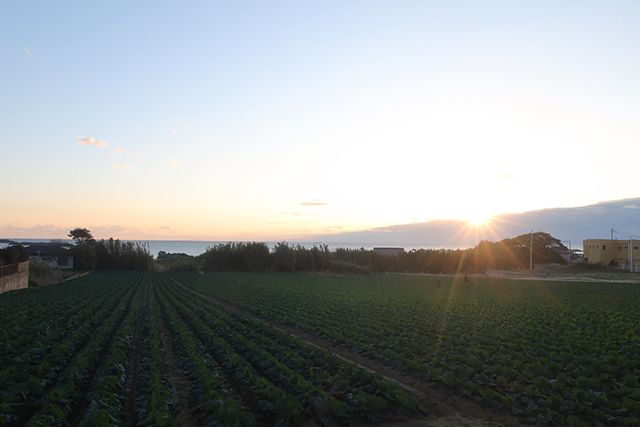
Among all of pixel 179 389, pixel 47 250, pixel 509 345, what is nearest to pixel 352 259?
pixel 47 250

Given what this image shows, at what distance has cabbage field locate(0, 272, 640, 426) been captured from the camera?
838cm

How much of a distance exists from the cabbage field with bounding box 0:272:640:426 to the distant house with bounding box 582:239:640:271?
6300cm

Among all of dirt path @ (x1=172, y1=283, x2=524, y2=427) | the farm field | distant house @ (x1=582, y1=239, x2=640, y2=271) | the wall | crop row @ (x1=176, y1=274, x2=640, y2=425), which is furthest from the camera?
distant house @ (x1=582, y1=239, x2=640, y2=271)

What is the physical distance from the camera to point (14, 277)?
3756cm

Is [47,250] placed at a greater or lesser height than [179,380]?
greater

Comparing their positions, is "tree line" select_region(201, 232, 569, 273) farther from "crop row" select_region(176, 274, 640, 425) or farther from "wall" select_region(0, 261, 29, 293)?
"crop row" select_region(176, 274, 640, 425)

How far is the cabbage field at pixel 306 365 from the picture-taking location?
8.38 m

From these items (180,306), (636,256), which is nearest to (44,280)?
(180,306)

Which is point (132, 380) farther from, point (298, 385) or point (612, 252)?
point (612, 252)

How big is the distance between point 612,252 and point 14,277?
81.8 m

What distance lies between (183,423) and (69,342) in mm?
7288

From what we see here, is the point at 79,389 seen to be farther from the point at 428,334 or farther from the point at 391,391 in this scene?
the point at 428,334

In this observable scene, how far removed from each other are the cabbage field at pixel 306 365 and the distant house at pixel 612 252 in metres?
63.0

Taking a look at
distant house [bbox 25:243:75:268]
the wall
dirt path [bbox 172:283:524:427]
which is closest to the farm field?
dirt path [bbox 172:283:524:427]
